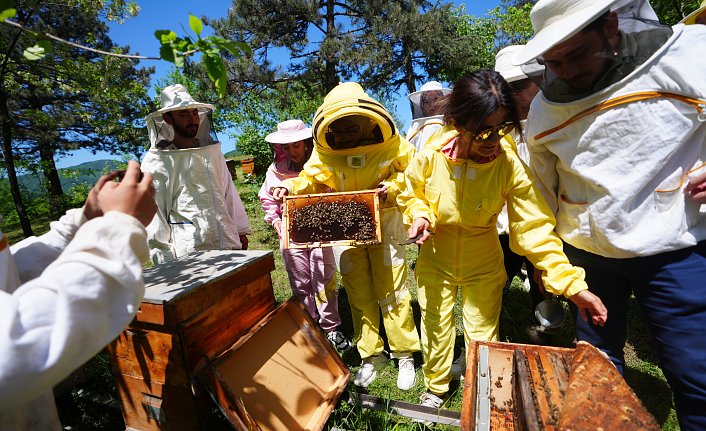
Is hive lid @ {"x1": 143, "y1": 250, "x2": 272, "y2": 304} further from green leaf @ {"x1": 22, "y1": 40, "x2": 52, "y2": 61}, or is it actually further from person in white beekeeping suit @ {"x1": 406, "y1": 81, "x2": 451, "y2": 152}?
person in white beekeeping suit @ {"x1": 406, "y1": 81, "x2": 451, "y2": 152}

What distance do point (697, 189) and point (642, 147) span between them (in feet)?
1.01

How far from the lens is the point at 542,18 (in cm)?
173

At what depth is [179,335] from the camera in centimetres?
184

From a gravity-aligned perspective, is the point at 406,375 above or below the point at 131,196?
below

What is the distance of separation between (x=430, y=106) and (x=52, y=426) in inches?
173

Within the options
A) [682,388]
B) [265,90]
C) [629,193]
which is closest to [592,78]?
[629,193]

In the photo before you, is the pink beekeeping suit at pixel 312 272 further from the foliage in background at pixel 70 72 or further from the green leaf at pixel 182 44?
the green leaf at pixel 182 44

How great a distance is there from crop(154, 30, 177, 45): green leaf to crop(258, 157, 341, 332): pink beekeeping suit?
2.46 meters

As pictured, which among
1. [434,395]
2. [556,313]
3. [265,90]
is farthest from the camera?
[265,90]

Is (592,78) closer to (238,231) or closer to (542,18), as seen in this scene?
(542,18)

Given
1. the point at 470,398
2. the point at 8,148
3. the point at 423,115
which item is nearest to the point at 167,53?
the point at 470,398

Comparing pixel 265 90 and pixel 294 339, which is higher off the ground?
pixel 265 90

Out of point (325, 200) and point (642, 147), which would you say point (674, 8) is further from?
point (325, 200)

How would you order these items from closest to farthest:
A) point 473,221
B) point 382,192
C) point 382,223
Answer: point 473,221 → point 382,192 → point 382,223
